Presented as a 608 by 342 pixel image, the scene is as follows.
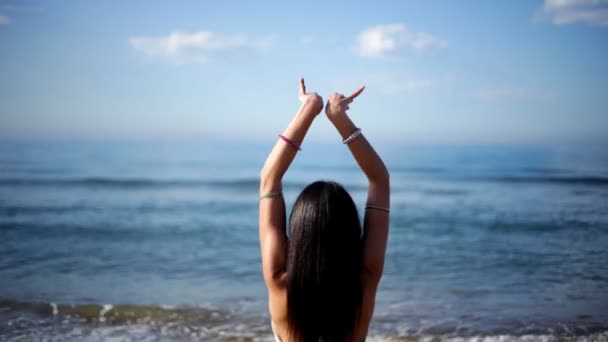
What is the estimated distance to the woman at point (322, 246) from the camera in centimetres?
186

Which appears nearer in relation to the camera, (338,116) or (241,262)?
(338,116)

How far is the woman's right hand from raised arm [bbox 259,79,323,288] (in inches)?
1.8

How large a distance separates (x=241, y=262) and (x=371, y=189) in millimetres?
7919

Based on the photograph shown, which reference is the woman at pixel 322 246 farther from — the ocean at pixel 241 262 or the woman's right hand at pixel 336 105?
the ocean at pixel 241 262

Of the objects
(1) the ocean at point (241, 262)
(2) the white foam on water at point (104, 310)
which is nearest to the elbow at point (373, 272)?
(1) the ocean at point (241, 262)

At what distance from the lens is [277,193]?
210 centimetres

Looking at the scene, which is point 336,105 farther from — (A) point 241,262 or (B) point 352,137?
(A) point 241,262

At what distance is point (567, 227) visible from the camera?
1330cm

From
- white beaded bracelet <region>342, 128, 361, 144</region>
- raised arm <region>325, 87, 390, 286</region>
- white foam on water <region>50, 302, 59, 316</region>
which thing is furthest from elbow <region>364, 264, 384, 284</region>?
white foam on water <region>50, 302, 59, 316</region>

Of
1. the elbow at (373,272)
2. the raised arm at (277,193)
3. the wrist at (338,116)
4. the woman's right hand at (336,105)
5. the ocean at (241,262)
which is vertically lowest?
the ocean at (241,262)

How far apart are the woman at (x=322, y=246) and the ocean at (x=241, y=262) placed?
13.4ft

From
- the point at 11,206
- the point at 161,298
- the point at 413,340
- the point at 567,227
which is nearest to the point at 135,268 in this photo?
the point at 161,298

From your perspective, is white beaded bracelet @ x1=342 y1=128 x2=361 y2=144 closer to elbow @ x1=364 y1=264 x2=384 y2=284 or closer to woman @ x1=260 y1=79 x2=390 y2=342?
woman @ x1=260 y1=79 x2=390 y2=342

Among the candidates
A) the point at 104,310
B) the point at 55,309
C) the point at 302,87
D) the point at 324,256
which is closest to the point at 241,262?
the point at 104,310
